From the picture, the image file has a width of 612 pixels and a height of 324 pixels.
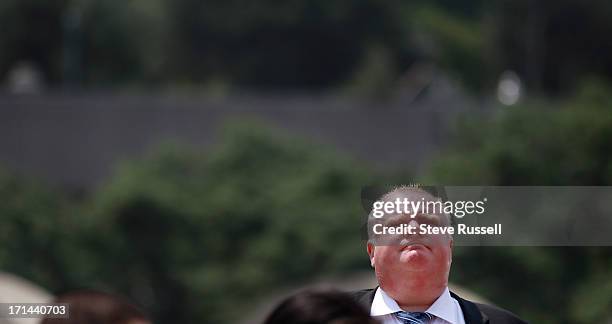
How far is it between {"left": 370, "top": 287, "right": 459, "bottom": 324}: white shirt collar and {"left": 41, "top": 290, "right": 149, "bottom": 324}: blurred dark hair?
562 millimetres

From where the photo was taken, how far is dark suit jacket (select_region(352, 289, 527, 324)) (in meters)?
2.82

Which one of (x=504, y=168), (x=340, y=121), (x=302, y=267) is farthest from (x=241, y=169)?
(x=340, y=121)

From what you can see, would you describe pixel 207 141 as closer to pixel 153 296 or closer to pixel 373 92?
pixel 153 296

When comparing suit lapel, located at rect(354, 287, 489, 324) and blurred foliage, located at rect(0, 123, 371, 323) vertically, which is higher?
blurred foliage, located at rect(0, 123, 371, 323)

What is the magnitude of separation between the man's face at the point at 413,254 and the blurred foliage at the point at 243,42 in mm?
28546

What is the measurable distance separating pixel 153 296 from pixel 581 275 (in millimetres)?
5680

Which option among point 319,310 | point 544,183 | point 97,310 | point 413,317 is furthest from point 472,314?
point 544,183

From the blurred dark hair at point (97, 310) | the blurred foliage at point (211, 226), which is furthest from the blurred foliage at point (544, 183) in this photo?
the blurred dark hair at point (97, 310)

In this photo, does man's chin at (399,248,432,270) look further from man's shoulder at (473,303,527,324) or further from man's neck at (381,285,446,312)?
man's shoulder at (473,303,527,324)

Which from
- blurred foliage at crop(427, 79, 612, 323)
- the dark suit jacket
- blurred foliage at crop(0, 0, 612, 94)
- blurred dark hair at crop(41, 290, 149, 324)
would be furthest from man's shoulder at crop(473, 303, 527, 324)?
blurred foliage at crop(0, 0, 612, 94)

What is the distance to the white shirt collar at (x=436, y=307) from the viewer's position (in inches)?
110

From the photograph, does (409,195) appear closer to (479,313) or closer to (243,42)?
(479,313)

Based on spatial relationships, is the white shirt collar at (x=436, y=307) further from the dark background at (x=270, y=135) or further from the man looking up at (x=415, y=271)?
the dark background at (x=270, y=135)

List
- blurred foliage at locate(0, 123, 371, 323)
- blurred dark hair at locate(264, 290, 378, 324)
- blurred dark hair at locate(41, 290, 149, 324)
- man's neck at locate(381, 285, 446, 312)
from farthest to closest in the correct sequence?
blurred foliage at locate(0, 123, 371, 323)
man's neck at locate(381, 285, 446, 312)
blurred dark hair at locate(41, 290, 149, 324)
blurred dark hair at locate(264, 290, 378, 324)
